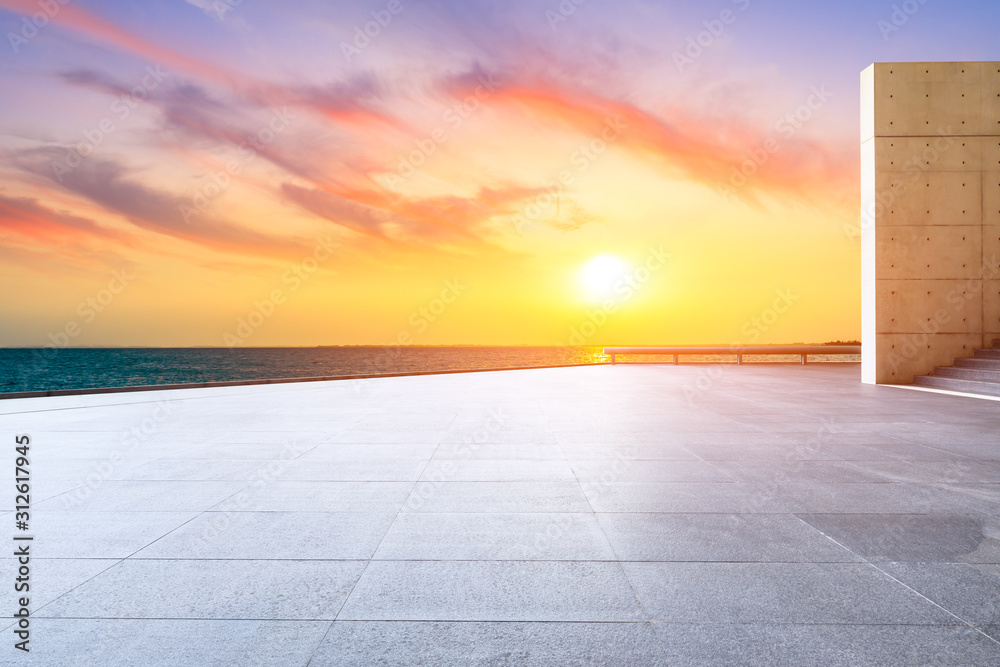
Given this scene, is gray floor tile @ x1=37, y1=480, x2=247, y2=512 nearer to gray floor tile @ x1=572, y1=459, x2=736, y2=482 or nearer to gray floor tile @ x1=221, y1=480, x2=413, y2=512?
gray floor tile @ x1=221, y1=480, x2=413, y2=512

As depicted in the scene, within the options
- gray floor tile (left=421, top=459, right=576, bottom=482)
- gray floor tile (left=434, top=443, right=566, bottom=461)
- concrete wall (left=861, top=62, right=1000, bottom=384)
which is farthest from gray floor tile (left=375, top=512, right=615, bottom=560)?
concrete wall (left=861, top=62, right=1000, bottom=384)

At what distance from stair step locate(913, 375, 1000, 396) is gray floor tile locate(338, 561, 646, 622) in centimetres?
1429

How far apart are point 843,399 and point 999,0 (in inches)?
459

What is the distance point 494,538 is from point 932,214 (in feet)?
57.3

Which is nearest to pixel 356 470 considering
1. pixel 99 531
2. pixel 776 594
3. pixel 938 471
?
pixel 99 531

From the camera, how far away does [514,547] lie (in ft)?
11.9

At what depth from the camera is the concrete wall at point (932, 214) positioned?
15.2m

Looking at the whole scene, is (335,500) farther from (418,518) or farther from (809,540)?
(809,540)

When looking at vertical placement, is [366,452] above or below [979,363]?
below

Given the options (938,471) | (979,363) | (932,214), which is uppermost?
(932,214)

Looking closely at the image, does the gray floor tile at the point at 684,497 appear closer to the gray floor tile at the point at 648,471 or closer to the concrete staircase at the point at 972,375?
the gray floor tile at the point at 648,471

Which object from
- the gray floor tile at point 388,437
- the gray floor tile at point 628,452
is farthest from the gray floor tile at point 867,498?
the gray floor tile at point 388,437

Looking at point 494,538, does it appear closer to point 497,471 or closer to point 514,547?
point 514,547

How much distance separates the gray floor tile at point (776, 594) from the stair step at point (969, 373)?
1394 centimetres
